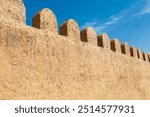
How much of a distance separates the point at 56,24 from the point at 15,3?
827 millimetres

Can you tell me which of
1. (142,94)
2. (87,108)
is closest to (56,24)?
(87,108)

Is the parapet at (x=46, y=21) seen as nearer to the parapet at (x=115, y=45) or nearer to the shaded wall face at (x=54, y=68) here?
the shaded wall face at (x=54, y=68)

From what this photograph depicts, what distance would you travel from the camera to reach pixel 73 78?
3660 mm

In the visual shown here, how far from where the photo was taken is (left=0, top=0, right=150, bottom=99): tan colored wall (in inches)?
110

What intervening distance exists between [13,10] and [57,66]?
3.46 feet

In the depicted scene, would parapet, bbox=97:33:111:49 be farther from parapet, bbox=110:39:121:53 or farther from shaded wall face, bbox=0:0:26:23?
shaded wall face, bbox=0:0:26:23

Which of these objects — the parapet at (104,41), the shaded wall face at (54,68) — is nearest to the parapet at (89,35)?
the shaded wall face at (54,68)

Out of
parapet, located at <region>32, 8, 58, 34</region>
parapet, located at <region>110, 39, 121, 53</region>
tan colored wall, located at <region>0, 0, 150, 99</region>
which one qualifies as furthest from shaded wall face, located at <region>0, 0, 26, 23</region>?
parapet, located at <region>110, 39, 121, 53</region>

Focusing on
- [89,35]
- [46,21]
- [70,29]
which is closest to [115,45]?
[89,35]

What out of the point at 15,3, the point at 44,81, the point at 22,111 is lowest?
the point at 22,111

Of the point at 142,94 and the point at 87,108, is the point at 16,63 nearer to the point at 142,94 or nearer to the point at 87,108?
the point at 87,108

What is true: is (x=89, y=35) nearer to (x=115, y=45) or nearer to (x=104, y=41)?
(x=104, y=41)

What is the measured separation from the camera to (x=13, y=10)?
304cm

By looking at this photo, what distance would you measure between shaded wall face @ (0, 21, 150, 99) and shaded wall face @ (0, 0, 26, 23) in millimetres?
161
